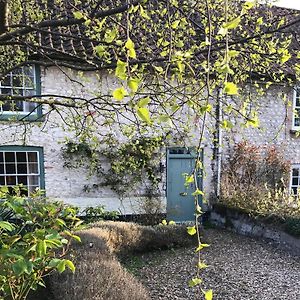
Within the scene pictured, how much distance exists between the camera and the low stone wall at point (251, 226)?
24.7ft

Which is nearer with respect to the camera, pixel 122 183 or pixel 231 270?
pixel 231 270

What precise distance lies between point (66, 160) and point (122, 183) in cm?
177

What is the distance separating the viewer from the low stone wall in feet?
24.7

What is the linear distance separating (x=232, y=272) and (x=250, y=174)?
5.07m

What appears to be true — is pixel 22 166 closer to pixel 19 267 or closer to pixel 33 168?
pixel 33 168

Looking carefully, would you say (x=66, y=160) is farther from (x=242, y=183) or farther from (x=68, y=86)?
(x=242, y=183)

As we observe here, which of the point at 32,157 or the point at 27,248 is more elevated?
the point at 27,248

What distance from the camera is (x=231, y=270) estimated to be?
6375 mm

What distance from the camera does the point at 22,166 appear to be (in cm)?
942

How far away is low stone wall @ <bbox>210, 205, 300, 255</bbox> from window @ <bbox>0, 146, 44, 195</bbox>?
527 cm

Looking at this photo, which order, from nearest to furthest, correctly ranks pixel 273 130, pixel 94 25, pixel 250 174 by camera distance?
pixel 94 25, pixel 250 174, pixel 273 130

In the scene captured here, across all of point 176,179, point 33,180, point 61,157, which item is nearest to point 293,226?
point 176,179

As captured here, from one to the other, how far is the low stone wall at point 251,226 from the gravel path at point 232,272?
0.23 m

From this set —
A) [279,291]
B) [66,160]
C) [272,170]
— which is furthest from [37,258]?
[272,170]
